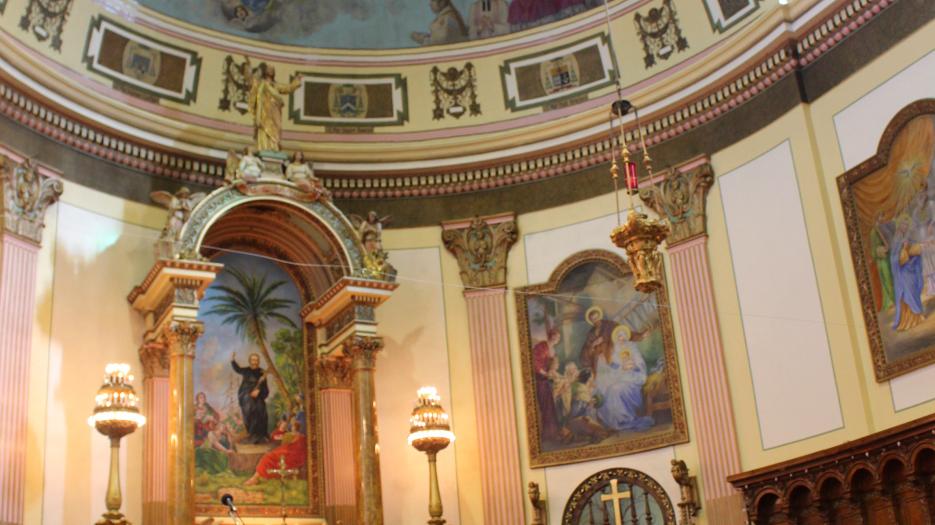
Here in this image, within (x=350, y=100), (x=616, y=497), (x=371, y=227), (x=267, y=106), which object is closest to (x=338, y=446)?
(x=371, y=227)

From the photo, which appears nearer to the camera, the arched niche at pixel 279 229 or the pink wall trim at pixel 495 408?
the arched niche at pixel 279 229

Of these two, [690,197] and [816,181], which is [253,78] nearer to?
[690,197]

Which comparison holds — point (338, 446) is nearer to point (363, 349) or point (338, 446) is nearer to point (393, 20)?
point (363, 349)

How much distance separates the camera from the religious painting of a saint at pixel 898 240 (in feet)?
47.6

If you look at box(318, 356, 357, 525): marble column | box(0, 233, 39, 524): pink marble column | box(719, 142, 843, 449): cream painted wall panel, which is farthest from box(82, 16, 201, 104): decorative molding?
box(719, 142, 843, 449): cream painted wall panel

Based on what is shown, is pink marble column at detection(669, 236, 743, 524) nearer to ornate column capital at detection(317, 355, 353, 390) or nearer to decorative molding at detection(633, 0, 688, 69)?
decorative molding at detection(633, 0, 688, 69)

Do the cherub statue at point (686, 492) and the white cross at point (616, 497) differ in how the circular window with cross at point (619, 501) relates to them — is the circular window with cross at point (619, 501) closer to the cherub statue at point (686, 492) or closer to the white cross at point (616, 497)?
the white cross at point (616, 497)

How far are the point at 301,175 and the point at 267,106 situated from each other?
1.45 metres

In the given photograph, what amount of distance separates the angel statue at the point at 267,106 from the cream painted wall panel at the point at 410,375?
2.95 m

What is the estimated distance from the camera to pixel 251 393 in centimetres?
1744

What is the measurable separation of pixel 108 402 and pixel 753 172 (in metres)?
9.70

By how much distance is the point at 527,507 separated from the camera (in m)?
17.5

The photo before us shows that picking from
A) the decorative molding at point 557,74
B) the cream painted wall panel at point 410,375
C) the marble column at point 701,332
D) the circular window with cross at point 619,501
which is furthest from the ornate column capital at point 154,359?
the marble column at point 701,332

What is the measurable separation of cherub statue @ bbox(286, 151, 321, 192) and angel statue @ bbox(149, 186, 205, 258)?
1422 millimetres
